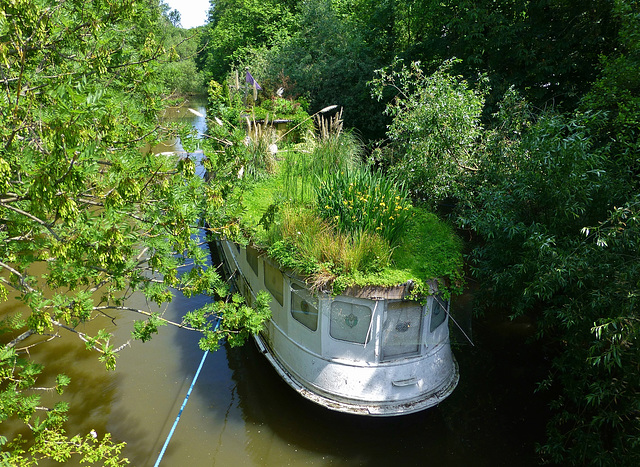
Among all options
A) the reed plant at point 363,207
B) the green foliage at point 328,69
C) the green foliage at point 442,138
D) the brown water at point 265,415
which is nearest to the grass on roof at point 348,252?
the reed plant at point 363,207

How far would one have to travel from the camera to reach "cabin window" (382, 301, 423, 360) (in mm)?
5914

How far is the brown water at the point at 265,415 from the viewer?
6.67 meters

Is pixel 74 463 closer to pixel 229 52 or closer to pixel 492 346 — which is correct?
pixel 492 346

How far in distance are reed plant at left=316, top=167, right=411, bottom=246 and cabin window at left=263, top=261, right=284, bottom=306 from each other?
1131 mm

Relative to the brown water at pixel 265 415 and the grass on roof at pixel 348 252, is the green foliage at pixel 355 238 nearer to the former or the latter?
the grass on roof at pixel 348 252

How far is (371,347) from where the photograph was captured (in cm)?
594

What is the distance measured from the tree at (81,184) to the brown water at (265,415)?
231cm

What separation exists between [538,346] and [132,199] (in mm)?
8086

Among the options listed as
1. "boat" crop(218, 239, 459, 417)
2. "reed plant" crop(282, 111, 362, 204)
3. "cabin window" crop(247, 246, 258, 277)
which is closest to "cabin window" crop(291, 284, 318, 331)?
"boat" crop(218, 239, 459, 417)

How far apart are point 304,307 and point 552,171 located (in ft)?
11.8

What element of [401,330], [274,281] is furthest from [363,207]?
[274,281]

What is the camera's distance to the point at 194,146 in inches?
170

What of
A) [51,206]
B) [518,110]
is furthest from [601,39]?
[51,206]

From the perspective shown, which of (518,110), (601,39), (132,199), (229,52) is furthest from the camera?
(229,52)
